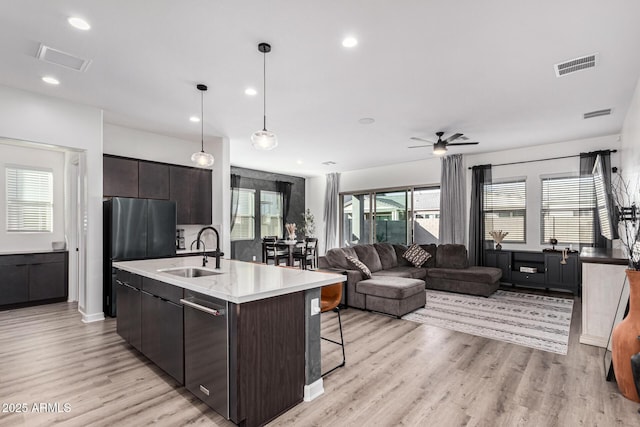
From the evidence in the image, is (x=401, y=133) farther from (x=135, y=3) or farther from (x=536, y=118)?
(x=135, y=3)

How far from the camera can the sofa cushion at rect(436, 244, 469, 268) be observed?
636 centimetres

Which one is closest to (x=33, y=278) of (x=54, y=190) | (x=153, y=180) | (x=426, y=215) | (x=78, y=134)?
(x=54, y=190)

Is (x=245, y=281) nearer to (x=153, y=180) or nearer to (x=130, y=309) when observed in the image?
(x=130, y=309)

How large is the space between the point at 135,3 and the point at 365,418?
3.32m

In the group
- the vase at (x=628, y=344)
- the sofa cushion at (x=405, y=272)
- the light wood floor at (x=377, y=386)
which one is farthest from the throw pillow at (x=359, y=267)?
the vase at (x=628, y=344)

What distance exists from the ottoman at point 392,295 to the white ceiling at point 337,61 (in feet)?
8.14

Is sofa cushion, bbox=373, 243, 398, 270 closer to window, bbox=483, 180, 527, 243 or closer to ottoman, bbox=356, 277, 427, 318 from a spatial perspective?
ottoman, bbox=356, 277, 427, 318

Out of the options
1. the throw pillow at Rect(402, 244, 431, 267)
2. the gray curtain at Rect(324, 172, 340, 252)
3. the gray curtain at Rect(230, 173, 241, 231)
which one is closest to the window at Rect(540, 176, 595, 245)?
the throw pillow at Rect(402, 244, 431, 267)

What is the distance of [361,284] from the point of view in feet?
15.7

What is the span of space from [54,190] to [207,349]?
208 inches

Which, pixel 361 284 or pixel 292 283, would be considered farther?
pixel 361 284

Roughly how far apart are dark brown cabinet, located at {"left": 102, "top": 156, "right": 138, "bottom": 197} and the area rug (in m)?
4.60

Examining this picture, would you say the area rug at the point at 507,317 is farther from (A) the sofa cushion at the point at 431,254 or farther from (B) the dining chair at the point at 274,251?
(B) the dining chair at the point at 274,251

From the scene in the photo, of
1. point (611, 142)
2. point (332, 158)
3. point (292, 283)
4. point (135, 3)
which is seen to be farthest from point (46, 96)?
point (611, 142)
